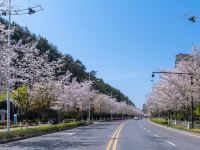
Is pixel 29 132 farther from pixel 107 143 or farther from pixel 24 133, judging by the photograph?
pixel 107 143

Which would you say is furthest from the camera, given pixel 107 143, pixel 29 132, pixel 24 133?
pixel 29 132

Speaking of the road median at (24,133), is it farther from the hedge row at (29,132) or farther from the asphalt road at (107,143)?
the asphalt road at (107,143)

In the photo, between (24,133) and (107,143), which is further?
(24,133)

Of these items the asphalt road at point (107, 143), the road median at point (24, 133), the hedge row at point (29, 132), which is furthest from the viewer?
the hedge row at point (29, 132)

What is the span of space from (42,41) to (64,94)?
155 feet

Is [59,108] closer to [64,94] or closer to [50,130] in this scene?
[64,94]

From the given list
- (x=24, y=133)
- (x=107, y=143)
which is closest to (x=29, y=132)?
(x=24, y=133)

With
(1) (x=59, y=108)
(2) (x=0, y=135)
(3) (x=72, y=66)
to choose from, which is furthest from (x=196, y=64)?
(3) (x=72, y=66)

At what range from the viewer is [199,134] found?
38750 mm

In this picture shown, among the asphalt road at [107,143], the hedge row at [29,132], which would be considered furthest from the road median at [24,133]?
the asphalt road at [107,143]

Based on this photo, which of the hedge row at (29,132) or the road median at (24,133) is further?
the hedge row at (29,132)

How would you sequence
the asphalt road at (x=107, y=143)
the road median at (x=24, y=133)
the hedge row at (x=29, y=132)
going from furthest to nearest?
the hedge row at (x=29, y=132)
the road median at (x=24, y=133)
the asphalt road at (x=107, y=143)

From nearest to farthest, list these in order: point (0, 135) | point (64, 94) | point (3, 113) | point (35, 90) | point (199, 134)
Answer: point (0, 135) → point (199, 134) → point (35, 90) → point (64, 94) → point (3, 113)

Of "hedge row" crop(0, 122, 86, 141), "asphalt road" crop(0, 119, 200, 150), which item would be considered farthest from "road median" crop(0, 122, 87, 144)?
"asphalt road" crop(0, 119, 200, 150)
